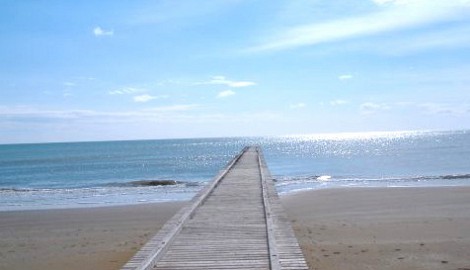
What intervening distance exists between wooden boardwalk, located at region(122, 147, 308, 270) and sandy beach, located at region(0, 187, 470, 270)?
100cm

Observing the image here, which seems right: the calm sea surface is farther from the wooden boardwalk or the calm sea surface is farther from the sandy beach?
the wooden boardwalk

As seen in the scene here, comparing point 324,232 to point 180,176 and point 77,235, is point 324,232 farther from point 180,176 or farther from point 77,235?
point 180,176

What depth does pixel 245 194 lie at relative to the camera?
13.1 m

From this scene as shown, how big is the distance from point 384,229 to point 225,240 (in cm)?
507

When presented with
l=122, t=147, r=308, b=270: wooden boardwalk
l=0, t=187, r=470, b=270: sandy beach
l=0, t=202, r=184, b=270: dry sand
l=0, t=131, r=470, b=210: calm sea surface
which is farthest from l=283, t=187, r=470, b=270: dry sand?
l=0, t=131, r=470, b=210: calm sea surface

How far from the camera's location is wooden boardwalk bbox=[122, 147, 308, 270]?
20.4 feet

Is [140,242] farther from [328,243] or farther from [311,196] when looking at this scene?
[311,196]

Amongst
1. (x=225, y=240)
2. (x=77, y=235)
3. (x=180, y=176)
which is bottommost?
(x=180, y=176)

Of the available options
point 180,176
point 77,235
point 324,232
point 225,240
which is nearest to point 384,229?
point 324,232

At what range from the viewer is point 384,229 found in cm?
1127

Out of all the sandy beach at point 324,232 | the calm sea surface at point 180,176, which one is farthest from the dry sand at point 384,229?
the calm sea surface at point 180,176

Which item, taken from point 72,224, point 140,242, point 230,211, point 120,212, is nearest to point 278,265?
A: point 230,211

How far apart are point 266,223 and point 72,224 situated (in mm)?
6875

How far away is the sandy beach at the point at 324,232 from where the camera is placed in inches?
339
